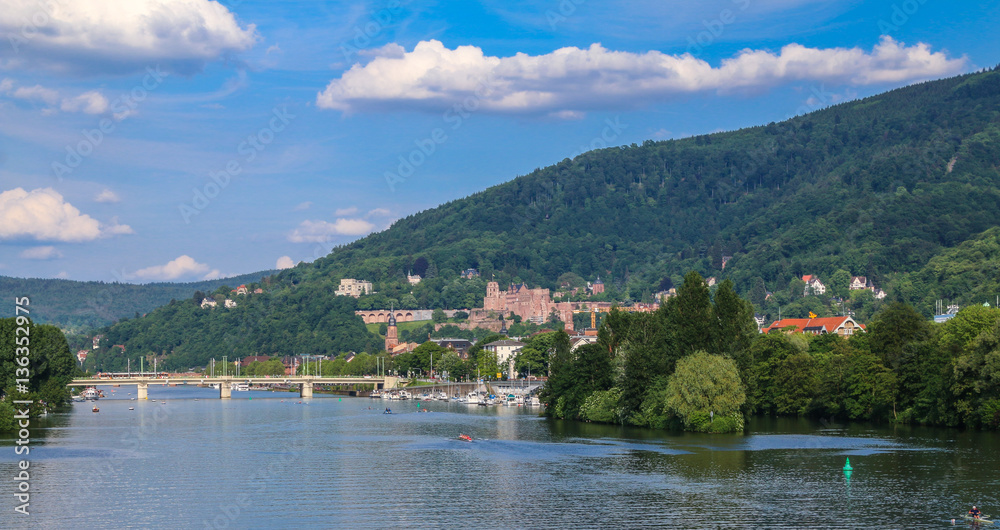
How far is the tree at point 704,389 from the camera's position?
85750 millimetres

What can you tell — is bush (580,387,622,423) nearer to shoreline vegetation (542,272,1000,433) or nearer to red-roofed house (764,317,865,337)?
shoreline vegetation (542,272,1000,433)

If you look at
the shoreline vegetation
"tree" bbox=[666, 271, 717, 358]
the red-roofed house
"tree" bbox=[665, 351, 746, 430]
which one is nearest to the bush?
the shoreline vegetation

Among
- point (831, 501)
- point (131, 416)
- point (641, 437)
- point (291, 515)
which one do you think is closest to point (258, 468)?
point (291, 515)

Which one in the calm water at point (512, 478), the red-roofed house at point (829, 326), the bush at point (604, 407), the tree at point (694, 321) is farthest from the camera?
the red-roofed house at point (829, 326)

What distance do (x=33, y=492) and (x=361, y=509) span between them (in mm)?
20327

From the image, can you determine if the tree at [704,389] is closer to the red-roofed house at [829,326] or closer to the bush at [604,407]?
the bush at [604,407]

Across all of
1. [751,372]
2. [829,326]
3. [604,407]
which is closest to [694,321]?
[751,372]

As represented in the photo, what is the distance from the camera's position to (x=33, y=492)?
59.1 meters

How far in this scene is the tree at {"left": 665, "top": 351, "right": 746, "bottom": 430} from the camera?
85750mm

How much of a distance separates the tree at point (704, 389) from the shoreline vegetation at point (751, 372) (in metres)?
0.08

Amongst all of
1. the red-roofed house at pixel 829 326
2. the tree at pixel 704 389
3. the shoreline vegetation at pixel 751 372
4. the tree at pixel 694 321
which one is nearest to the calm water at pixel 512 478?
the tree at pixel 704 389

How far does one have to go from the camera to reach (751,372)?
303 feet

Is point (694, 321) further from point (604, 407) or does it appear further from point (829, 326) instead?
point (829, 326)

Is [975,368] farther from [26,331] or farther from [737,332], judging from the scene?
[26,331]
